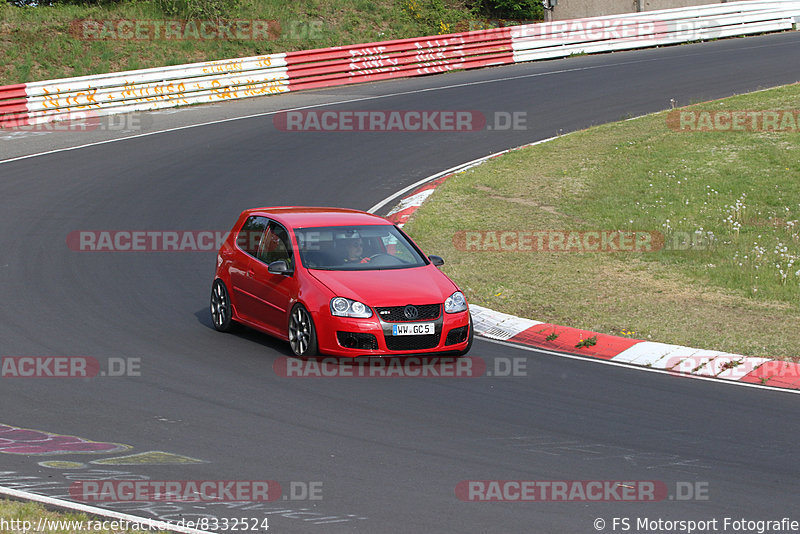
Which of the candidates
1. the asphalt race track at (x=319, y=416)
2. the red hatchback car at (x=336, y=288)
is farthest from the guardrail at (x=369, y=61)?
the red hatchback car at (x=336, y=288)

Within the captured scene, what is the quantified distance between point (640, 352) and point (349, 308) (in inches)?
134

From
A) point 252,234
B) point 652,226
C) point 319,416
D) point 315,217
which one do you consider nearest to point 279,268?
point 315,217

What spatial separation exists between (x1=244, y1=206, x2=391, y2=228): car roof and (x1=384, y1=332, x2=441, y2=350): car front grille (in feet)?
6.69

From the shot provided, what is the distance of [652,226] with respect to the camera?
17.1m

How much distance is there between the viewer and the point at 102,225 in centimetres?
1775

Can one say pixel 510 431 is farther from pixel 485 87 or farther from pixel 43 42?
pixel 43 42

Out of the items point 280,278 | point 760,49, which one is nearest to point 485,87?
point 760,49

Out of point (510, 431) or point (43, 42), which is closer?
point (510, 431)

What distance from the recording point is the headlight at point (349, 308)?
35.3 ft

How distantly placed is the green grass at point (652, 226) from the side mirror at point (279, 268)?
10.6ft

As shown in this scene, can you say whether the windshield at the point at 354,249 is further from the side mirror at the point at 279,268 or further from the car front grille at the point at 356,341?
the car front grille at the point at 356,341

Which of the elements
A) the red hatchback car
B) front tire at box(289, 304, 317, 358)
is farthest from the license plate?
front tire at box(289, 304, 317, 358)

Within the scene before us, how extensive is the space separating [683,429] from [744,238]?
819 centimetres

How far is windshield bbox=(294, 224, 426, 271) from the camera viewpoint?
11688mm
